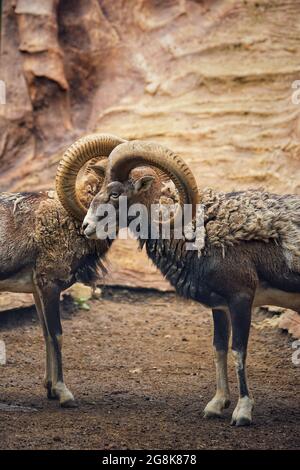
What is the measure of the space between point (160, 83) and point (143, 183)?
7027mm

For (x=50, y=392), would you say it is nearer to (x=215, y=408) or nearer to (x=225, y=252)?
(x=215, y=408)

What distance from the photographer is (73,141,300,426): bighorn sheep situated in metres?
8.65

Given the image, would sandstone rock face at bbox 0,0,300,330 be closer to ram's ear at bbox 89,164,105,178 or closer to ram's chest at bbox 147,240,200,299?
ram's ear at bbox 89,164,105,178

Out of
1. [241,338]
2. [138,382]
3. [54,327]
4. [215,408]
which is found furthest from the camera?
[138,382]

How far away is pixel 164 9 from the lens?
53.1 ft

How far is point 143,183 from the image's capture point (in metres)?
9.13

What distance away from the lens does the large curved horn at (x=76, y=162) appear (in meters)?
9.38

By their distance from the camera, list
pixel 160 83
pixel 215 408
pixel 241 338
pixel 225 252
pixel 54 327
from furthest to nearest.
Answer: pixel 160 83 → pixel 54 327 → pixel 215 408 → pixel 225 252 → pixel 241 338

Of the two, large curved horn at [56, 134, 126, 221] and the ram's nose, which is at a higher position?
large curved horn at [56, 134, 126, 221]

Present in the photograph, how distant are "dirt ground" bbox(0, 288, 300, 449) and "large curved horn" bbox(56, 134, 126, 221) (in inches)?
67.8

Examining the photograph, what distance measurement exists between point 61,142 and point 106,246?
6814mm

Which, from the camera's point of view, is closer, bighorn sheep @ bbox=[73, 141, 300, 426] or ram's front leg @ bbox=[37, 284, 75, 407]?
bighorn sheep @ bbox=[73, 141, 300, 426]

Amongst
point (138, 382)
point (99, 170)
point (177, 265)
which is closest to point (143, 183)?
point (99, 170)

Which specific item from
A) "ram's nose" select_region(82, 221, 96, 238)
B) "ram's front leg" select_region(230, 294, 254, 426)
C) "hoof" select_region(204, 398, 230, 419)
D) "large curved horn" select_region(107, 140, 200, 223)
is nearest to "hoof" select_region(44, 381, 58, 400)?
"hoof" select_region(204, 398, 230, 419)
